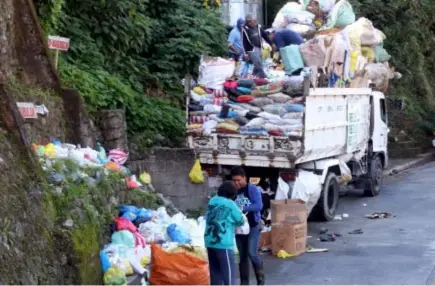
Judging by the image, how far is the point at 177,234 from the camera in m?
9.79

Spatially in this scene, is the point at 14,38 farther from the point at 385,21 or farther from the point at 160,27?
the point at 385,21

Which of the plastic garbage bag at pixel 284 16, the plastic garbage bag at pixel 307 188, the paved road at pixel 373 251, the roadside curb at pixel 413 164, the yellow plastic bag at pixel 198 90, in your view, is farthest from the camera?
the roadside curb at pixel 413 164

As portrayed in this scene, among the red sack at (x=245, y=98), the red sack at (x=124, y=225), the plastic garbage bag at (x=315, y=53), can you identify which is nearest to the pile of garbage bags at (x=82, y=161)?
the red sack at (x=124, y=225)

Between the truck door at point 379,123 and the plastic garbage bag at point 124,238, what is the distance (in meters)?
9.23

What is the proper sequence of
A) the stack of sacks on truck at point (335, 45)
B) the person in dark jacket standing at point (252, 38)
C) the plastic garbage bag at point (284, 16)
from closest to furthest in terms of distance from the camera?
the stack of sacks on truck at point (335, 45), the person in dark jacket standing at point (252, 38), the plastic garbage bag at point (284, 16)

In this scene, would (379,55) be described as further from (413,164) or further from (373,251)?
(373,251)

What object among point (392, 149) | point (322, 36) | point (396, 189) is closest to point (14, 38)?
point (322, 36)

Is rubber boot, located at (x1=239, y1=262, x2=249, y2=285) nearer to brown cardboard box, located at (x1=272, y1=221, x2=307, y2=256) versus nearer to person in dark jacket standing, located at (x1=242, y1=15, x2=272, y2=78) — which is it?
brown cardboard box, located at (x1=272, y1=221, x2=307, y2=256)

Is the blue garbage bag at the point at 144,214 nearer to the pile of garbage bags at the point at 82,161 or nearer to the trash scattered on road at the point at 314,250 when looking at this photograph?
the pile of garbage bags at the point at 82,161

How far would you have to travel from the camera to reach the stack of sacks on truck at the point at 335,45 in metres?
14.9

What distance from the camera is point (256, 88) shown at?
44.5ft

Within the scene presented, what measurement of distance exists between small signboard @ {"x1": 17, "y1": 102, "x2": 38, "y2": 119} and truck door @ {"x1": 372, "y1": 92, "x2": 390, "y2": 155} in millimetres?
9001

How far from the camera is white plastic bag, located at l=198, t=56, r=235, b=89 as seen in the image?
1408 cm

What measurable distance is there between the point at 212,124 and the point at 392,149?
1348 cm
